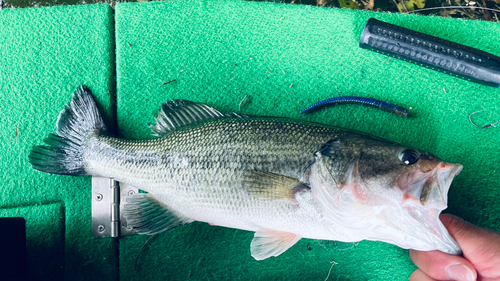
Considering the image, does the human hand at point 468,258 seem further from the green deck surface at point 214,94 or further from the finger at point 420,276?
the green deck surface at point 214,94

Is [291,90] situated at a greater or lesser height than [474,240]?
greater

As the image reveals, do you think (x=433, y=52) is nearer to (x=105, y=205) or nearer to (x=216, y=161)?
(x=216, y=161)

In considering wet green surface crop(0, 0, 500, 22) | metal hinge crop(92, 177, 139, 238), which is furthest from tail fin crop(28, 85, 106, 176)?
wet green surface crop(0, 0, 500, 22)

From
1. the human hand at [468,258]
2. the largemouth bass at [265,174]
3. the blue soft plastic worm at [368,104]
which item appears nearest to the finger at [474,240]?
the human hand at [468,258]

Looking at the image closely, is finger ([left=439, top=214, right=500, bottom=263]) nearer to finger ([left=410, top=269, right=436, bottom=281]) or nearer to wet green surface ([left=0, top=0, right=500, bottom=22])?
finger ([left=410, top=269, right=436, bottom=281])

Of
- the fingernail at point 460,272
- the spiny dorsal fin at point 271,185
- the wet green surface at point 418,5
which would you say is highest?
the wet green surface at point 418,5

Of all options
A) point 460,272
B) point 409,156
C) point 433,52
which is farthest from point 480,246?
point 433,52
